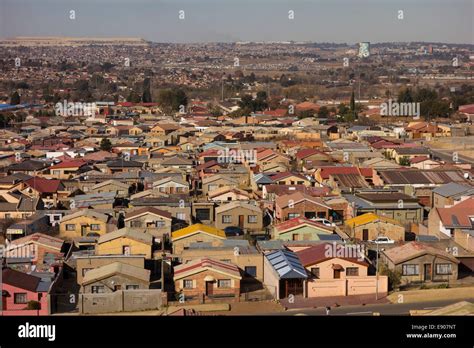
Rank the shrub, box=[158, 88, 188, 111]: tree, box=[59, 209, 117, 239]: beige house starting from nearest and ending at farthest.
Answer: the shrub → box=[59, 209, 117, 239]: beige house → box=[158, 88, 188, 111]: tree

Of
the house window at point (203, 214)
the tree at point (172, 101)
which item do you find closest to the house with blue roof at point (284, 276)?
the house window at point (203, 214)

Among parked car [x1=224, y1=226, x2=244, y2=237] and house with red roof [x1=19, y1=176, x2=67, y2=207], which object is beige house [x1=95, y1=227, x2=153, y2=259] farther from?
house with red roof [x1=19, y1=176, x2=67, y2=207]

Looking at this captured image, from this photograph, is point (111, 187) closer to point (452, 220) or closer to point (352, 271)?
point (452, 220)

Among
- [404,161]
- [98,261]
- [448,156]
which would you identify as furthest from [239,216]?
[448,156]

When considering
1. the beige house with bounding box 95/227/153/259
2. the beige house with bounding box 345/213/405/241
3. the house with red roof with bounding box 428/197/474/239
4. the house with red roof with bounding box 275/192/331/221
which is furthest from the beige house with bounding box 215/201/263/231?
the house with red roof with bounding box 428/197/474/239

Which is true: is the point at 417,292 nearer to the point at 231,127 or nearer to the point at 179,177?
the point at 179,177

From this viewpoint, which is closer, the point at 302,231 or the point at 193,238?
the point at 193,238
